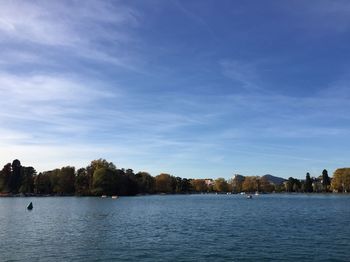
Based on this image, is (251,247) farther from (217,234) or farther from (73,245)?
(73,245)

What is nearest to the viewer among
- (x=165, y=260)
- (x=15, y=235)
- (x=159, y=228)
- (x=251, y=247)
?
(x=165, y=260)

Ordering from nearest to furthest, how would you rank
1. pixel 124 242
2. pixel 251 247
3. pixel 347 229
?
pixel 251 247, pixel 124 242, pixel 347 229

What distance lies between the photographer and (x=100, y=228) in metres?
67.2

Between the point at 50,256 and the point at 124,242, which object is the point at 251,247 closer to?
the point at 124,242

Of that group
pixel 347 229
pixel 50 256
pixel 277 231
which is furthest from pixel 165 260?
pixel 347 229

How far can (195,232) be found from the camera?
199ft

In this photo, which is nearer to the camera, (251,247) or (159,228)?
(251,247)

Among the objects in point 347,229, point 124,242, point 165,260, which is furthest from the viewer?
point 347,229

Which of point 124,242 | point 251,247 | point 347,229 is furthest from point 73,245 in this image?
point 347,229

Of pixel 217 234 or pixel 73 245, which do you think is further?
pixel 217 234

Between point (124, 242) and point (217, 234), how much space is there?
13114 millimetres

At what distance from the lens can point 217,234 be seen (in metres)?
57.9

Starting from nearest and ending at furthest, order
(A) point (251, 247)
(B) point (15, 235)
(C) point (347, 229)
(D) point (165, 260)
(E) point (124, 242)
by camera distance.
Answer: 1. (D) point (165, 260)
2. (A) point (251, 247)
3. (E) point (124, 242)
4. (B) point (15, 235)
5. (C) point (347, 229)

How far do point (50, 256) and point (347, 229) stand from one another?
41.0 metres
